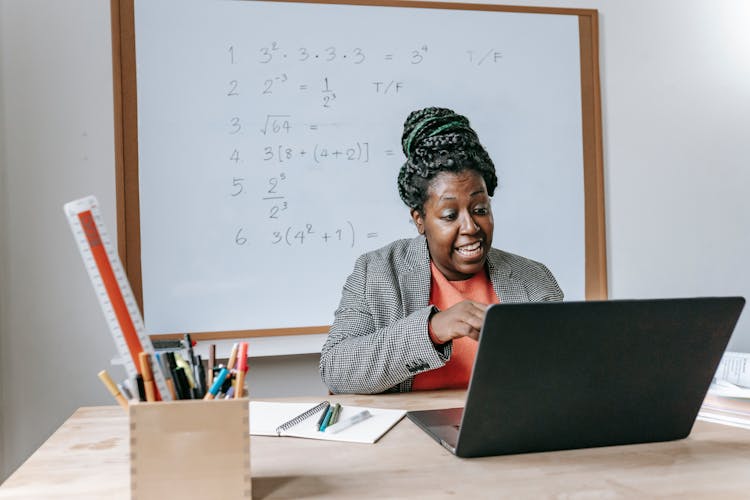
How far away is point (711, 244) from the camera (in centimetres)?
256

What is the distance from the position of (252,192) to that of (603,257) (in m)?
1.31

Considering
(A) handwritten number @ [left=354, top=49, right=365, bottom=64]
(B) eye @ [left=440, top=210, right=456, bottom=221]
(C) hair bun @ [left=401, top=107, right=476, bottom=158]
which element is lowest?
(B) eye @ [left=440, top=210, right=456, bottom=221]

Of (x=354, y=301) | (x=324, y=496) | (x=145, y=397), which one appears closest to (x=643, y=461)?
(x=324, y=496)

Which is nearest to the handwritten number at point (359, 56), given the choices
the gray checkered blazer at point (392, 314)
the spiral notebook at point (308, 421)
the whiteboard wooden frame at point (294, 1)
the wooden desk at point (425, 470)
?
the whiteboard wooden frame at point (294, 1)

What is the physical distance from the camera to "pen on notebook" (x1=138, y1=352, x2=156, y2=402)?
0.66 metres

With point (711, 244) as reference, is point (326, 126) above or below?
above

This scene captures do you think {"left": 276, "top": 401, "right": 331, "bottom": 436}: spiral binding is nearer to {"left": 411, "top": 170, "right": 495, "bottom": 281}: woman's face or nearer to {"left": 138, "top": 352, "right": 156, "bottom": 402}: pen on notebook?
{"left": 138, "top": 352, "right": 156, "bottom": 402}: pen on notebook

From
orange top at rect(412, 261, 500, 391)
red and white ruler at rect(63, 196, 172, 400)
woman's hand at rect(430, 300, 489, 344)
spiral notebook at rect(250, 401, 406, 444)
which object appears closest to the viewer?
red and white ruler at rect(63, 196, 172, 400)

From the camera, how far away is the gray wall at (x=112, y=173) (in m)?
2.03

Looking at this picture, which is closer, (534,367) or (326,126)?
(534,367)

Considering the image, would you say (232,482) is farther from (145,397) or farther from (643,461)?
(643,461)

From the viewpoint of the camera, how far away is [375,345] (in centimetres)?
133

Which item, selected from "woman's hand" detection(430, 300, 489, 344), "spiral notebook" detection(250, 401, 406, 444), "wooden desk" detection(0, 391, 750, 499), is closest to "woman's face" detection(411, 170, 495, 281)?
"woman's hand" detection(430, 300, 489, 344)

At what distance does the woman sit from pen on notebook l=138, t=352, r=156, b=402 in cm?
72
